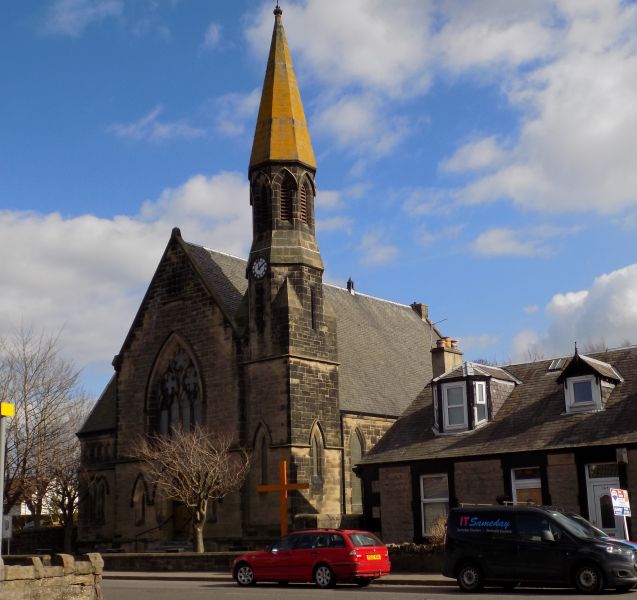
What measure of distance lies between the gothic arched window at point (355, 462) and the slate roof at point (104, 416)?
11378 millimetres

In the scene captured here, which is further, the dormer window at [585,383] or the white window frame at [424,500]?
the white window frame at [424,500]

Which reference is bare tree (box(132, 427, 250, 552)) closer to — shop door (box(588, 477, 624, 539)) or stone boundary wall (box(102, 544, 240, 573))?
stone boundary wall (box(102, 544, 240, 573))

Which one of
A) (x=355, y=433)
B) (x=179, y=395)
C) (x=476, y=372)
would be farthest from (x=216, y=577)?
(x=179, y=395)

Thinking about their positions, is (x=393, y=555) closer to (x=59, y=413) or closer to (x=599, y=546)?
(x=599, y=546)

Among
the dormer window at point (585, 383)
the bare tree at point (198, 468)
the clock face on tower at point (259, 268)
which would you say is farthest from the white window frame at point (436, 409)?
the clock face on tower at point (259, 268)

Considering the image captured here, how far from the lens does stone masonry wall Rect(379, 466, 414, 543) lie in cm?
2973

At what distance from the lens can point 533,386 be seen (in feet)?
100

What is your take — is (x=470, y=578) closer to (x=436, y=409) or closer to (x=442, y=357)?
(x=436, y=409)

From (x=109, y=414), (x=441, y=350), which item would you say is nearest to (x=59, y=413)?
(x=109, y=414)

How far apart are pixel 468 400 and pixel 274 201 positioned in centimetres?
1367

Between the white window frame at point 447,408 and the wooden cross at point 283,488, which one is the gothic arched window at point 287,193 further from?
the white window frame at point 447,408

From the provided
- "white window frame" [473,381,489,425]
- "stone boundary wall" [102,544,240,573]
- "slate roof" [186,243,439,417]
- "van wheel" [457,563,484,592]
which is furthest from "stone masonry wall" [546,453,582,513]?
"slate roof" [186,243,439,417]

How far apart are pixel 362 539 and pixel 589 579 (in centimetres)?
614

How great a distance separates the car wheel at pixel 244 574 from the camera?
77.5 feet
